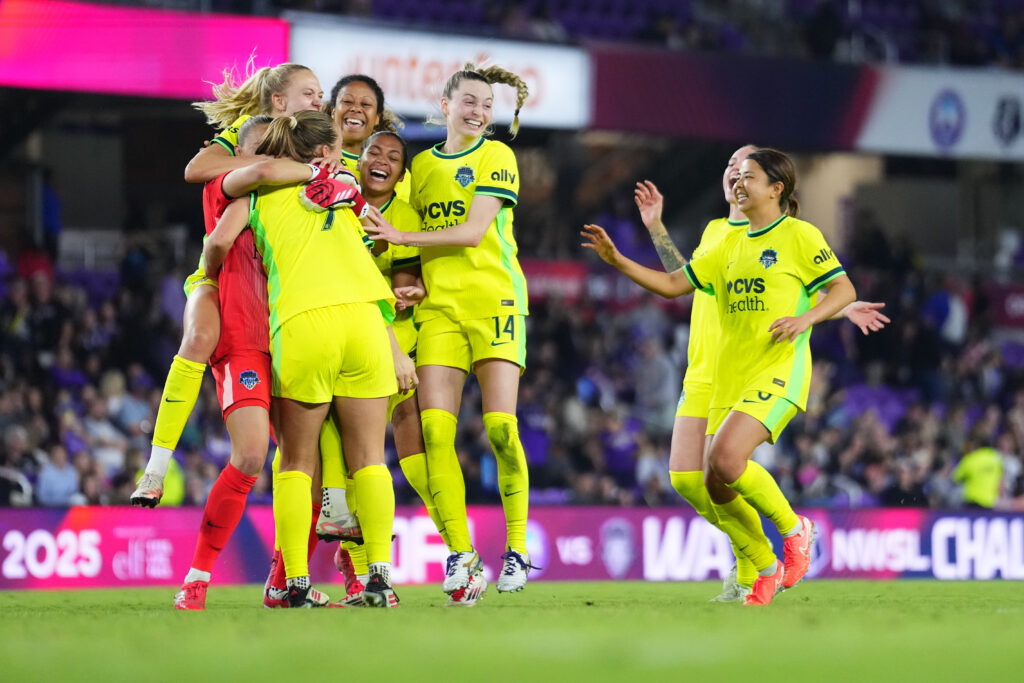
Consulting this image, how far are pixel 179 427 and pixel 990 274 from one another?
17.2 meters

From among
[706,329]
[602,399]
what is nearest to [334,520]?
[706,329]

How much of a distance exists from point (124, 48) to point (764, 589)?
9.75 metres

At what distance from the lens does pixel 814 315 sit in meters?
6.78

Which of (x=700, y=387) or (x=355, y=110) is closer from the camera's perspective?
(x=355, y=110)

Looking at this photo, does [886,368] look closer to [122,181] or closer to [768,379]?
[122,181]

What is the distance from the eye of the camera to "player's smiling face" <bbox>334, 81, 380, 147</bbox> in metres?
Result: 6.92

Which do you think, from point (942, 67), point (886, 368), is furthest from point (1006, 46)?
point (886, 368)

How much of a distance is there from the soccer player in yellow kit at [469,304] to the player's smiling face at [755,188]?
3.74ft

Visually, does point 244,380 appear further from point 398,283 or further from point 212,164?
point 398,283

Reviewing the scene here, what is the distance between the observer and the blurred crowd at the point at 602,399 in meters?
12.9

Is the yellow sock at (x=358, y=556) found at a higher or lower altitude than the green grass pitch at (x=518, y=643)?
lower

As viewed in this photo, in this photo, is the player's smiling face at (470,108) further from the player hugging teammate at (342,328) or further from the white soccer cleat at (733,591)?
the white soccer cleat at (733,591)

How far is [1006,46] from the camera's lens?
2030 centimetres

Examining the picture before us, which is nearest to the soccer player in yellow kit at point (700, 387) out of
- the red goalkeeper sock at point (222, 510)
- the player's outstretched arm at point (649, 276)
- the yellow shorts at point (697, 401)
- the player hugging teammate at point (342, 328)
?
the yellow shorts at point (697, 401)
